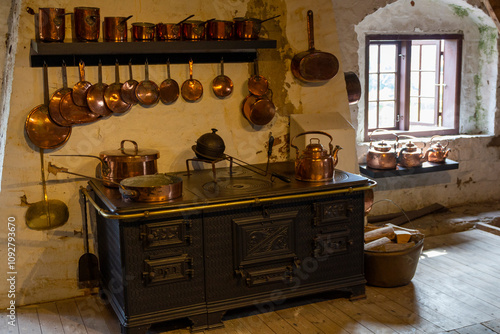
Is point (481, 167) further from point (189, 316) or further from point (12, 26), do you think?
point (12, 26)

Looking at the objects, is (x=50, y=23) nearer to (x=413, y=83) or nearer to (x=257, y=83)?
(x=257, y=83)

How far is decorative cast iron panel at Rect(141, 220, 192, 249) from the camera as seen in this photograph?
3180 millimetres

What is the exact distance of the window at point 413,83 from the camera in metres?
5.55

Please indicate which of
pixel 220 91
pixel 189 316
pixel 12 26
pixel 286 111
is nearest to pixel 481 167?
pixel 286 111

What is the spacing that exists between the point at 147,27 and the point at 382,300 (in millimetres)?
Result: 2220

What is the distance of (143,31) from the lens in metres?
3.69

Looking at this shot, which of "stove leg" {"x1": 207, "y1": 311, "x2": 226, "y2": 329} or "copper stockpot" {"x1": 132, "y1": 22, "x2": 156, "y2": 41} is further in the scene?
"copper stockpot" {"x1": 132, "y1": 22, "x2": 156, "y2": 41}

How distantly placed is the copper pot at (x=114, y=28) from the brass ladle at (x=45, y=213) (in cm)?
80

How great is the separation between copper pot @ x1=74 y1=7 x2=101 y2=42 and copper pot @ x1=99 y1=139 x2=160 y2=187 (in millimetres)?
650

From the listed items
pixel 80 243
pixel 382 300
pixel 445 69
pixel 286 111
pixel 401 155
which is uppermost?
pixel 445 69

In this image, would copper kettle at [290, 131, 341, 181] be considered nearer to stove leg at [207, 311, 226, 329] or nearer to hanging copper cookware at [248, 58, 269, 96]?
hanging copper cookware at [248, 58, 269, 96]

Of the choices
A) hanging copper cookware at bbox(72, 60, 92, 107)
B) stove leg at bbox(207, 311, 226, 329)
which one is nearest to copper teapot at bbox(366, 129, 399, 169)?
stove leg at bbox(207, 311, 226, 329)

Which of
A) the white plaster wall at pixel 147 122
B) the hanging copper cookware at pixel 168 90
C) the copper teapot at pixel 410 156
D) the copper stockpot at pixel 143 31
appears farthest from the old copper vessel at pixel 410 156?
the copper stockpot at pixel 143 31

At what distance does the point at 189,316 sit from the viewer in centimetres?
335
